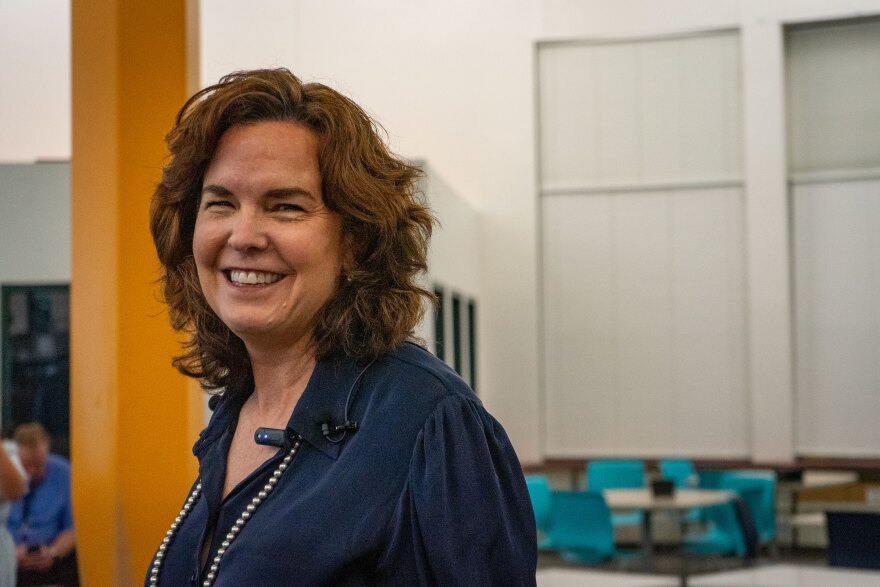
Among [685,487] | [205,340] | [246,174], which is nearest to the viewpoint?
[246,174]

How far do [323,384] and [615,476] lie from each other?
31.0ft

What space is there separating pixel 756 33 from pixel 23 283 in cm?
1026

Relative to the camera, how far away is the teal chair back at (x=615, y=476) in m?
10.6

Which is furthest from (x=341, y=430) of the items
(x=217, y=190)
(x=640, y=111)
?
(x=640, y=111)

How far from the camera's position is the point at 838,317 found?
11.6 metres

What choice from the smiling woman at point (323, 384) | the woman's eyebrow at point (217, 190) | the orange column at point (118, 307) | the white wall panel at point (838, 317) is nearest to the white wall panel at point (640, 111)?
the white wall panel at point (838, 317)

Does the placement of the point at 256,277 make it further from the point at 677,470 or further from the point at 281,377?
the point at 677,470

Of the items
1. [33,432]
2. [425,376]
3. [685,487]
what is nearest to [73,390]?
[33,432]

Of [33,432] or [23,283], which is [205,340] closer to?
[23,283]

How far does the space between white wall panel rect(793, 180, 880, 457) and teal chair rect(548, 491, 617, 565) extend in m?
4.80

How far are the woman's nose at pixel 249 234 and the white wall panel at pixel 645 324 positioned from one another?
10765mm

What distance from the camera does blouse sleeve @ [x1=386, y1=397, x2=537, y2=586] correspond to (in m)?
1.30

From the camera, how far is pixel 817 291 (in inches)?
461

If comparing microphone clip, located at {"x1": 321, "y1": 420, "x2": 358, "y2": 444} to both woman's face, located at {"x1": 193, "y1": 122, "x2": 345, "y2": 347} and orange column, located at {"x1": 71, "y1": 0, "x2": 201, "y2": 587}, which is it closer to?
woman's face, located at {"x1": 193, "y1": 122, "x2": 345, "y2": 347}
